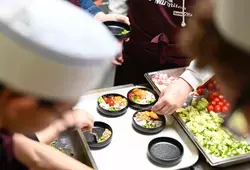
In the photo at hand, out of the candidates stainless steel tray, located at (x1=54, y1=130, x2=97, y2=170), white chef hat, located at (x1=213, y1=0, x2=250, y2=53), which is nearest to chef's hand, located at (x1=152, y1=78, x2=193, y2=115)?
stainless steel tray, located at (x1=54, y1=130, x2=97, y2=170)

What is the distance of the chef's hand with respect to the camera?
1472mm

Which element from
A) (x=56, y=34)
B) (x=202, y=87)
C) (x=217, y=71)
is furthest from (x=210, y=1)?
(x=202, y=87)

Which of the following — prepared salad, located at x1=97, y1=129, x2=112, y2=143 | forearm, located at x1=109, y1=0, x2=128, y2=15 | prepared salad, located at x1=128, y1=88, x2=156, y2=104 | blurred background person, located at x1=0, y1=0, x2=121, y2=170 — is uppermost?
blurred background person, located at x1=0, y1=0, x2=121, y2=170

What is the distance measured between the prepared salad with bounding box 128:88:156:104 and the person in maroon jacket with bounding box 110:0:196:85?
17cm

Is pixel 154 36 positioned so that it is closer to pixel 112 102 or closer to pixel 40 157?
pixel 112 102

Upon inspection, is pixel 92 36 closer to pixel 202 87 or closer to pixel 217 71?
pixel 217 71

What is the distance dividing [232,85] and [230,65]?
32 millimetres

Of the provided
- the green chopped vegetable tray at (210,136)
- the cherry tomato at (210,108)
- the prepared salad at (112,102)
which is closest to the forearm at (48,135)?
the prepared salad at (112,102)

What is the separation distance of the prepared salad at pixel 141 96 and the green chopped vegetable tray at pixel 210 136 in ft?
0.43

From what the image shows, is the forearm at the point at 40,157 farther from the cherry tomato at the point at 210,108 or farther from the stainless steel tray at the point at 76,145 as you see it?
the cherry tomato at the point at 210,108

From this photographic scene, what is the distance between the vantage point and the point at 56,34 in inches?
24.5

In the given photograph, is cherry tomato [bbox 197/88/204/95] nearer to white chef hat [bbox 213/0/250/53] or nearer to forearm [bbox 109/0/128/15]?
forearm [bbox 109/0/128/15]

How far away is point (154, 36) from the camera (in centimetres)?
173

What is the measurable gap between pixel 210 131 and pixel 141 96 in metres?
0.30
